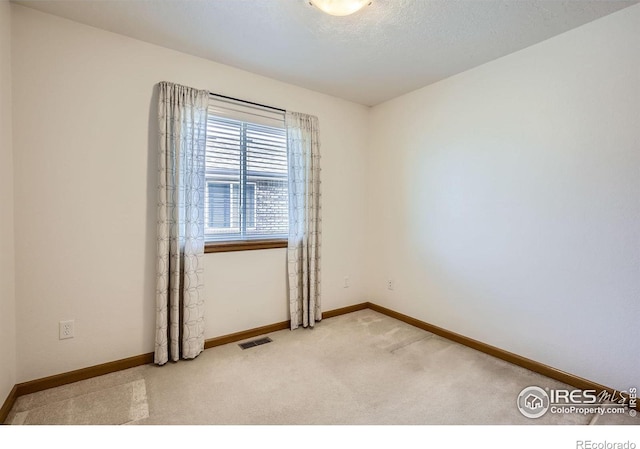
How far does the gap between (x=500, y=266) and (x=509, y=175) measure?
0.74 meters

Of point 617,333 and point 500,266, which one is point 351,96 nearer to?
point 500,266

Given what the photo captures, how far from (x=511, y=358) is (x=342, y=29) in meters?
2.76

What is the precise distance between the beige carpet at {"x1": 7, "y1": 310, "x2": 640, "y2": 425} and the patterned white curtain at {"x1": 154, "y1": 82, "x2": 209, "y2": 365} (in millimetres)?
241

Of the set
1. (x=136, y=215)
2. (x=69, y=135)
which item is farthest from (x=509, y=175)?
(x=69, y=135)

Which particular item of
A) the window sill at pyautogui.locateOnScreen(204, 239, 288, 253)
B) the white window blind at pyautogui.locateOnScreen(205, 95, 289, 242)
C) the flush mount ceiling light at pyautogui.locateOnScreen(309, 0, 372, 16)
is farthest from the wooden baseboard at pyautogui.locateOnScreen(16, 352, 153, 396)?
the flush mount ceiling light at pyautogui.locateOnScreen(309, 0, 372, 16)

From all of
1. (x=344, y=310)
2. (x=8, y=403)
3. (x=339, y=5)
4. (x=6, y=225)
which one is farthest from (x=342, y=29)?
(x=8, y=403)

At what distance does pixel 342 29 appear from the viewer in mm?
2059

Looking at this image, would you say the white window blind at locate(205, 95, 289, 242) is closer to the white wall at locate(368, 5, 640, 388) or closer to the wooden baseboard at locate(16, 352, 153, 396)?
the wooden baseboard at locate(16, 352, 153, 396)

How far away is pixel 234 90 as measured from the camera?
104 inches

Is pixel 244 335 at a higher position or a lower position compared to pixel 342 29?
lower

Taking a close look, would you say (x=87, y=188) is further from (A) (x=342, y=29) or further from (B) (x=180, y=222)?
(A) (x=342, y=29)

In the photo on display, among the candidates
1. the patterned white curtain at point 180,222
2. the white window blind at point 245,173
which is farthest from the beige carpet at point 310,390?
the white window blind at point 245,173

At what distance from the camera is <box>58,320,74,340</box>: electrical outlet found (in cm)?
200

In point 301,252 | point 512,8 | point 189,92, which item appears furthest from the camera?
point 301,252
